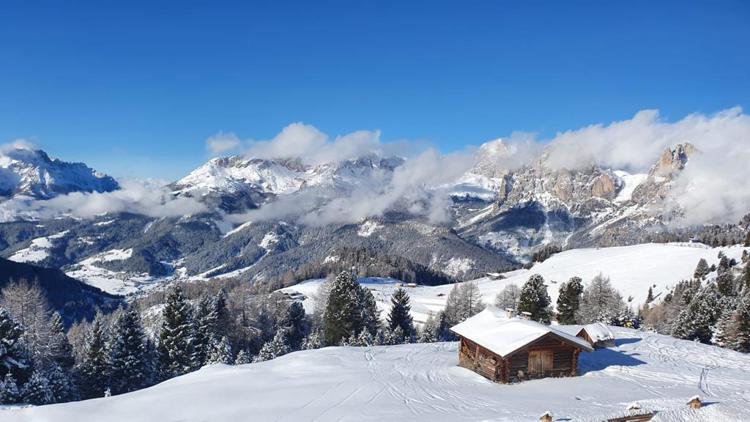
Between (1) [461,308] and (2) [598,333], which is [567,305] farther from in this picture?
(2) [598,333]

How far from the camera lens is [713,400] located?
95.0 ft

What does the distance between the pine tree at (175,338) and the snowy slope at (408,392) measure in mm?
17278

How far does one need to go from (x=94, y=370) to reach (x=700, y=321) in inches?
2860

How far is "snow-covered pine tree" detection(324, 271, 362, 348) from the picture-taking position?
61.0 meters

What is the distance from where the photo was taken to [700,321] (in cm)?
6681

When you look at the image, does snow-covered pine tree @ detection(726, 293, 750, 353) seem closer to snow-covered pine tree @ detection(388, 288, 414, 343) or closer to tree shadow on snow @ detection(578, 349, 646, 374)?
tree shadow on snow @ detection(578, 349, 646, 374)

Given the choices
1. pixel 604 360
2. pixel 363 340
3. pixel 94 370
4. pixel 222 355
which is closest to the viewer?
pixel 604 360

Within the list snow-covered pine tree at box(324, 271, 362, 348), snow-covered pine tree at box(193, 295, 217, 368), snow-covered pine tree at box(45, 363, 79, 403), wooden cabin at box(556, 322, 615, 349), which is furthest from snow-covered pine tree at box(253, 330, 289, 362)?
wooden cabin at box(556, 322, 615, 349)

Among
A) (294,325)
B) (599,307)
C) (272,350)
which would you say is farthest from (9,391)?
(599,307)

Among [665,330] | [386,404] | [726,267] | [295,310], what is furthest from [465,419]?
[726,267]

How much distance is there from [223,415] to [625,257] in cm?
18671

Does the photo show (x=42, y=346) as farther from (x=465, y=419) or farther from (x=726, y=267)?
(x=726, y=267)

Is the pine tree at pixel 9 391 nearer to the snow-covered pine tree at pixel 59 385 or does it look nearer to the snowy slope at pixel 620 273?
the snow-covered pine tree at pixel 59 385

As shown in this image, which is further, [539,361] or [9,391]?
[9,391]
